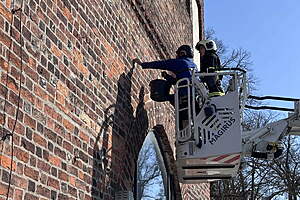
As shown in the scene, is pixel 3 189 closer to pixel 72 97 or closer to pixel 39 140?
pixel 39 140

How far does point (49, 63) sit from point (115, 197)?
204 centimetres

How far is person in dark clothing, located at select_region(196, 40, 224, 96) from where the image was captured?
6.98 m

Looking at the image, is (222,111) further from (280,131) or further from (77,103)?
(77,103)

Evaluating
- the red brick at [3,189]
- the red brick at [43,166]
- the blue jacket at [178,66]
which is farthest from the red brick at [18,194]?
the blue jacket at [178,66]

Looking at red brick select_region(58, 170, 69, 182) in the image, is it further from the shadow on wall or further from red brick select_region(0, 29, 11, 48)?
red brick select_region(0, 29, 11, 48)

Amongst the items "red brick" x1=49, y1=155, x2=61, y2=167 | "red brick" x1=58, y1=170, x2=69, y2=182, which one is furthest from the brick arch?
"red brick" x1=49, y1=155, x2=61, y2=167

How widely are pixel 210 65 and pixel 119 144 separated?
1.71 meters

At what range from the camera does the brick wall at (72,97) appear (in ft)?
13.6

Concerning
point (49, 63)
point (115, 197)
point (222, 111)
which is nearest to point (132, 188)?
point (115, 197)

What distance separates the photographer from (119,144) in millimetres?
6516

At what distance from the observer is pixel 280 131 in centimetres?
765

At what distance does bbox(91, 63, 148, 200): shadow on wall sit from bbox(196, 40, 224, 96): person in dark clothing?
37.5 inches

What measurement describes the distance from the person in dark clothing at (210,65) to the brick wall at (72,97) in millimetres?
889

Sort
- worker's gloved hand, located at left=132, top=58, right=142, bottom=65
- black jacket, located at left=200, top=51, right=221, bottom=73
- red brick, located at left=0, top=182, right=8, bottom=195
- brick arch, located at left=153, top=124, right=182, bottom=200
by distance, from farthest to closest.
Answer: brick arch, located at left=153, top=124, right=182, bottom=200 < worker's gloved hand, located at left=132, top=58, right=142, bottom=65 < black jacket, located at left=200, top=51, right=221, bottom=73 < red brick, located at left=0, top=182, right=8, bottom=195
